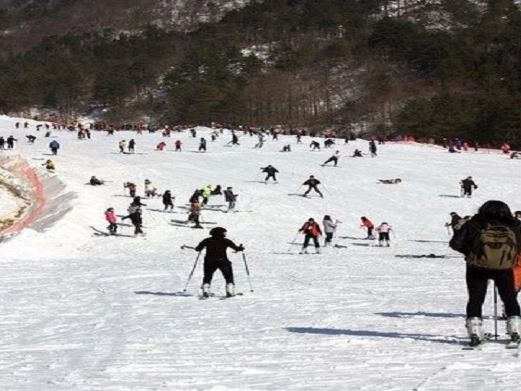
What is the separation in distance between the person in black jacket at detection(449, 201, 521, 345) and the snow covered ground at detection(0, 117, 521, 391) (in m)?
0.49

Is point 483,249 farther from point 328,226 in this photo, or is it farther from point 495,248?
point 328,226

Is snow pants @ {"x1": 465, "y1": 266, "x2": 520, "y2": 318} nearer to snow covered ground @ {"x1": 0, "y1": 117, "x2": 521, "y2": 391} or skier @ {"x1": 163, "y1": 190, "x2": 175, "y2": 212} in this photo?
snow covered ground @ {"x1": 0, "y1": 117, "x2": 521, "y2": 391}

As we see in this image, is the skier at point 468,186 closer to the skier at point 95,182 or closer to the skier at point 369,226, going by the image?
the skier at point 369,226

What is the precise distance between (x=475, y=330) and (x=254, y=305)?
5119 mm

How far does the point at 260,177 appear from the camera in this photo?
40.6 metres

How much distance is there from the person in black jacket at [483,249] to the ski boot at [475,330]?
81 millimetres

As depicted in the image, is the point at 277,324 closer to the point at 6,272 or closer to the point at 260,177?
the point at 6,272

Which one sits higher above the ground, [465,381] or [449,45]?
[449,45]

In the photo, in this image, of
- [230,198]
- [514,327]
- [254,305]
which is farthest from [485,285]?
[230,198]

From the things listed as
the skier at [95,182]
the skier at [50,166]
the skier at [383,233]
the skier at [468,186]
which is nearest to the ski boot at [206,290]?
the skier at [383,233]

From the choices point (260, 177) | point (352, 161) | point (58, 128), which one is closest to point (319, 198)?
point (260, 177)

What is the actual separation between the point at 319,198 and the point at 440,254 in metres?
12.8

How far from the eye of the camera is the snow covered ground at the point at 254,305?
277 inches

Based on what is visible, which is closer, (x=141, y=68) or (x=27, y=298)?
(x=27, y=298)
